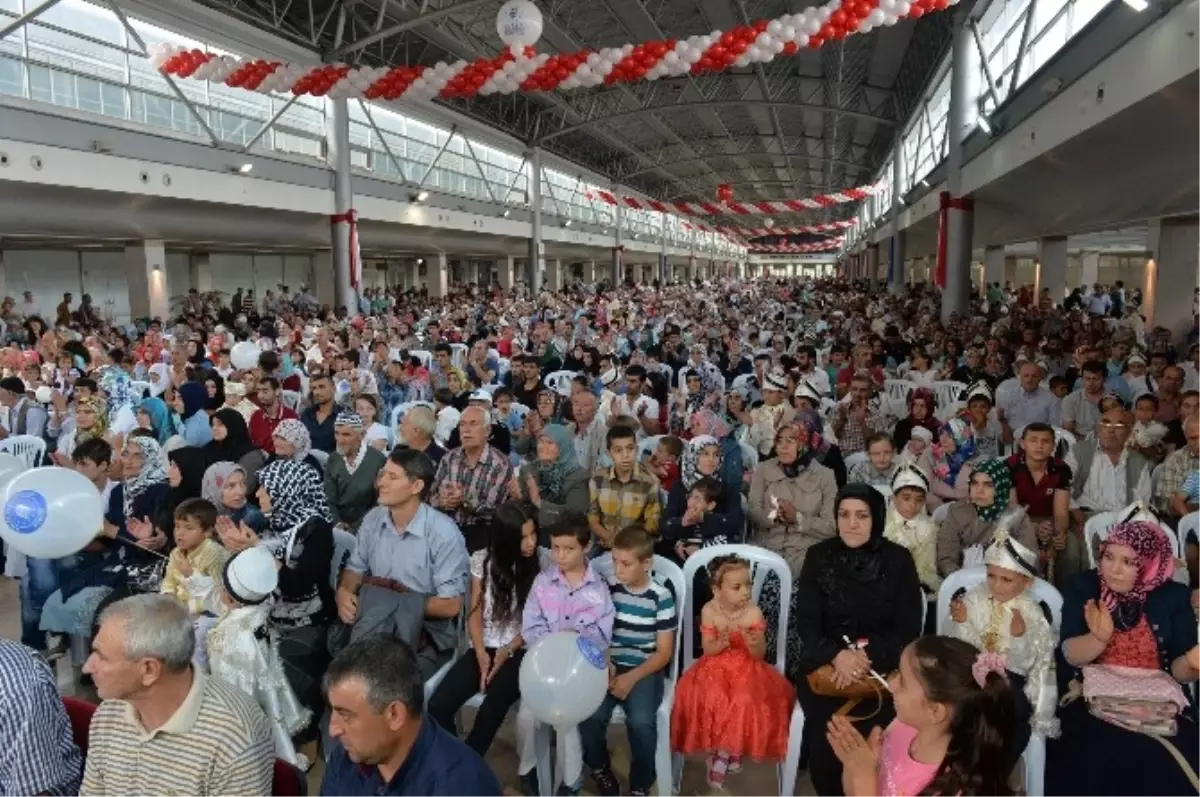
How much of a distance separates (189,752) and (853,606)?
203 cm

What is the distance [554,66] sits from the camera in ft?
29.3

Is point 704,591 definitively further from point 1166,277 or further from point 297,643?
point 1166,277

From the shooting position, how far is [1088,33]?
729cm

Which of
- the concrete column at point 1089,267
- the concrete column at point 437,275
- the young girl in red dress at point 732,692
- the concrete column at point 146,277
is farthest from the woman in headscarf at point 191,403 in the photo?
the concrete column at point 1089,267

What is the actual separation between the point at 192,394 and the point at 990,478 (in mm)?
5211

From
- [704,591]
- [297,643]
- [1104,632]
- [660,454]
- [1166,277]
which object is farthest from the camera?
[1166,277]

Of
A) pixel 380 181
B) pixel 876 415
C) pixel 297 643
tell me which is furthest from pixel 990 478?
pixel 380 181

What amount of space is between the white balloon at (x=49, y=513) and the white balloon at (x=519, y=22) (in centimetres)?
595

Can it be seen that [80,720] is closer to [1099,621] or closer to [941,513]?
[1099,621]

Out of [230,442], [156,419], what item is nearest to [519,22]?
[156,419]

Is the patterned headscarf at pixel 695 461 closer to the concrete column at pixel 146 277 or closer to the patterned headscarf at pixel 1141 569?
the patterned headscarf at pixel 1141 569

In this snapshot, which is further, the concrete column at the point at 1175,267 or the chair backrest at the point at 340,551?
the concrete column at the point at 1175,267

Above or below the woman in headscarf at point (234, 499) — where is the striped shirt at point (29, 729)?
below

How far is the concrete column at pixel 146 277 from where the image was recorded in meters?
13.5
